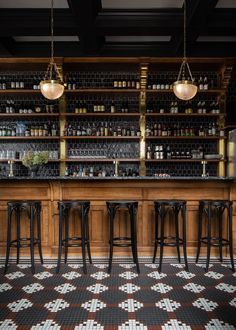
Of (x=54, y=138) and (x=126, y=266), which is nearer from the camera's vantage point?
(x=126, y=266)

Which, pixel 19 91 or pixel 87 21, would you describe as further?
pixel 19 91

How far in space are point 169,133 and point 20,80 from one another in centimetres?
307

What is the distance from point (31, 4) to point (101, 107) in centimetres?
219

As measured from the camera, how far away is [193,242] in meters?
4.32

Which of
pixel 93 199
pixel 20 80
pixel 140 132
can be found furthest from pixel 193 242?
pixel 20 80

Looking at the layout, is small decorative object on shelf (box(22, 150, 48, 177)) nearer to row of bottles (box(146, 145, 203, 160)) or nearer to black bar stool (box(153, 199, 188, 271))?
black bar stool (box(153, 199, 188, 271))

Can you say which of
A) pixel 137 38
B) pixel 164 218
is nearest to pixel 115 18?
pixel 137 38

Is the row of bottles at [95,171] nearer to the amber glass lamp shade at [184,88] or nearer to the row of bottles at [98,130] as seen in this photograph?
the row of bottles at [98,130]

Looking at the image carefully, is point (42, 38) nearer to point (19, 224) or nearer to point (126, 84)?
point (126, 84)

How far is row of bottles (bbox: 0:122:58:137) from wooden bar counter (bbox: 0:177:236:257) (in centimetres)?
226

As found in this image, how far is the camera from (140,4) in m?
4.68

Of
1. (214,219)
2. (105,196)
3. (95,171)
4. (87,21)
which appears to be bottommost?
(214,219)

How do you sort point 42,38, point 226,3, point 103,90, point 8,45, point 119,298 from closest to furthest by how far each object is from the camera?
1. point 119,298
2. point 226,3
3. point 8,45
4. point 42,38
5. point 103,90

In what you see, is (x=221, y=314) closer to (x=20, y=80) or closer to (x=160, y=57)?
(x=160, y=57)
